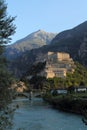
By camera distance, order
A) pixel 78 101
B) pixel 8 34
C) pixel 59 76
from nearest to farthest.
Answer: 1. pixel 8 34
2. pixel 78 101
3. pixel 59 76

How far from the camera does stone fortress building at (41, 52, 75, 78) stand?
168250 mm

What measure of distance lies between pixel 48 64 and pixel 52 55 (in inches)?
713

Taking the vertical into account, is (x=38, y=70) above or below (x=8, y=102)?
above

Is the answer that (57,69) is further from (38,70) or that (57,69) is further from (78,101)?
(78,101)

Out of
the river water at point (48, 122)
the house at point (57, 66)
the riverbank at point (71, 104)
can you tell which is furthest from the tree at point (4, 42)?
the house at point (57, 66)

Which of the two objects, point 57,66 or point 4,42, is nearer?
point 4,42

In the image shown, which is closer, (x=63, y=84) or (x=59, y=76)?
(x=63, y=84)

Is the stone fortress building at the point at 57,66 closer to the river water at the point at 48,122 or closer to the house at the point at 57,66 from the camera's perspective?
the house at the point at 57,66

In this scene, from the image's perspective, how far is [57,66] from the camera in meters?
178

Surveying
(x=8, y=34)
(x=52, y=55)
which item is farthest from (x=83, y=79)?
(x=8, y=34)

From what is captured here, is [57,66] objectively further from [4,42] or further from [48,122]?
[4,42]

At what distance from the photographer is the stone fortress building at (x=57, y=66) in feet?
552

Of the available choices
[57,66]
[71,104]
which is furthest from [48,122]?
[57,66]

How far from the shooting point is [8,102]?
11.3 m
